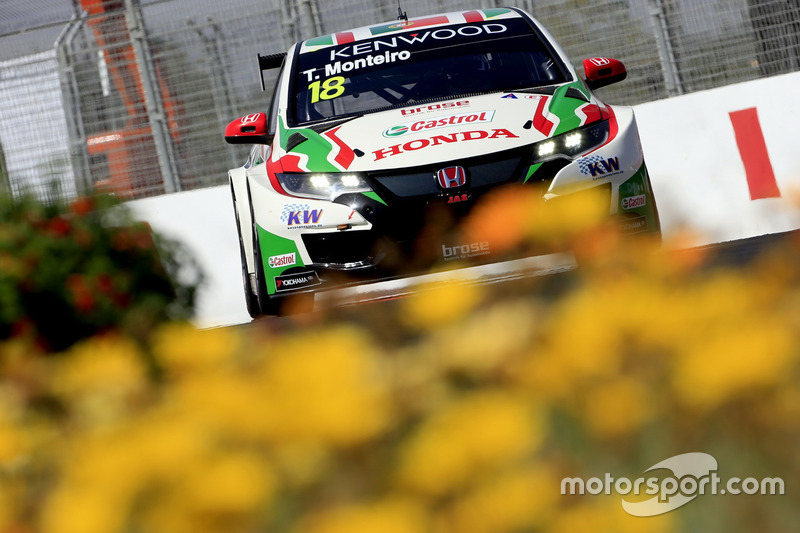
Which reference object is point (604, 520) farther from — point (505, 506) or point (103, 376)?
point (103, 376)

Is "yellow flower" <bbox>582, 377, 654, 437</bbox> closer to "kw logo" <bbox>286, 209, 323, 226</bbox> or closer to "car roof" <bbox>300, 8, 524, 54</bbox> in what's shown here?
"kw logo" <bbox>286, 209, 323, 226</bbox>

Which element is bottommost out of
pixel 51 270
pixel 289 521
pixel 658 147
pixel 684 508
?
pixel 658 147

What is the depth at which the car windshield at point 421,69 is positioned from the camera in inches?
259

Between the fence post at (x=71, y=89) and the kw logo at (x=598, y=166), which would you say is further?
the fence post at (x=71, y=89)

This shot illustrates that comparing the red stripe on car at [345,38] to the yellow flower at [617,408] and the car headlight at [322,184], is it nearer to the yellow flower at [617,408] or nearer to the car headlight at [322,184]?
the car headlight at [322,184]

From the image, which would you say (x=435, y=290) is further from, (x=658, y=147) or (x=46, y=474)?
(x=658, y=147)

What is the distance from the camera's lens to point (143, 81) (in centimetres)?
1103

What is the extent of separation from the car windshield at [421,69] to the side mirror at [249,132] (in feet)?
0.82

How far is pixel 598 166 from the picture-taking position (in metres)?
5.69

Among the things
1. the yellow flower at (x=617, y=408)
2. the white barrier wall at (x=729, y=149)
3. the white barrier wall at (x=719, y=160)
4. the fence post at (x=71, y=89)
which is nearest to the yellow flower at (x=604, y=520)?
the yellow flower at (x=617, y=408)

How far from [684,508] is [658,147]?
7.83 m

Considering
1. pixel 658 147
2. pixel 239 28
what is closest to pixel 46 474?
pixel 658 147

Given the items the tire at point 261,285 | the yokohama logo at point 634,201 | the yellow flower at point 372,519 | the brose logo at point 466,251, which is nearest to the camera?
the yellow flower at point 372,519

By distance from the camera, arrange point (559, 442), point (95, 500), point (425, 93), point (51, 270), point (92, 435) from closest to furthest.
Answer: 1. point (95, 500)
2. point (559, 442)
3. point (92, 435)
4. point (51, 270)
5. point (425, 93)
